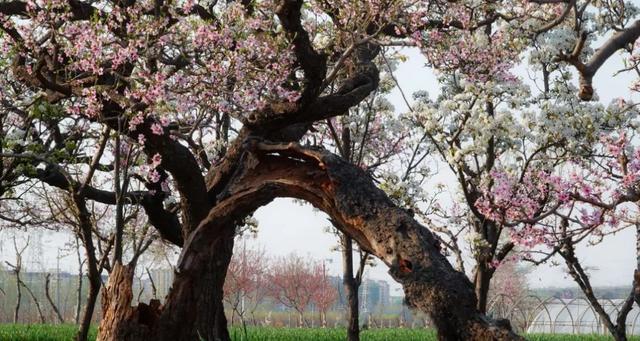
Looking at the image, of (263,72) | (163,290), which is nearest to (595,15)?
(263,72)

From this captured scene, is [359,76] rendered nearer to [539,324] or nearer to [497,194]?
[497,194]

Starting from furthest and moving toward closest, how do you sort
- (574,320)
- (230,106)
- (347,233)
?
(574,320), (230,106), (347,233)

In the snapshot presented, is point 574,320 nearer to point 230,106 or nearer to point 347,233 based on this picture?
point 230,106

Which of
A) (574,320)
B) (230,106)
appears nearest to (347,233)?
(230,106)

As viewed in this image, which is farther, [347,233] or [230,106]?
[230,106]

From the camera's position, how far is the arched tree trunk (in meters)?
5.16

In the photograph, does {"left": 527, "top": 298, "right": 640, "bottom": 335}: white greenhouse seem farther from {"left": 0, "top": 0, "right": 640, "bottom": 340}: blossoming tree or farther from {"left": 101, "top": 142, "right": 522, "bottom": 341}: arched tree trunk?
{"left": 101, "top": 142, "right": 522, "bottom": 341}: arched tree trunk

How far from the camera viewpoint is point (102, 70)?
8.67 meters

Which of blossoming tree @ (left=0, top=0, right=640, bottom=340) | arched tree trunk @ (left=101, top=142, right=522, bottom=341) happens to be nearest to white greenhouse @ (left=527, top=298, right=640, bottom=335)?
blossoming tree @ (left=0, top=0, right=640, bottom=340)

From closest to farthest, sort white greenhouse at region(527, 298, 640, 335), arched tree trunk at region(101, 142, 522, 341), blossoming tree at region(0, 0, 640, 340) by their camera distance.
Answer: arched tree trunk at region(101, 142, 522, 341) < blossoming tree at region(0, 0, 640, 340) < white greenhouse at region(527, 298, 640, 335)

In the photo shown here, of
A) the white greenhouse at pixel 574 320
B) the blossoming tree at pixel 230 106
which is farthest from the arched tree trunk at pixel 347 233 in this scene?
the white greenhouse at pixel 574 320

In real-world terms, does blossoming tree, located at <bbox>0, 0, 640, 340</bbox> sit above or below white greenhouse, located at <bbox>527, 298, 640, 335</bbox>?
above

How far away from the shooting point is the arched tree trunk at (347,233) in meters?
5.16

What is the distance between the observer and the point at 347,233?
640 cm
